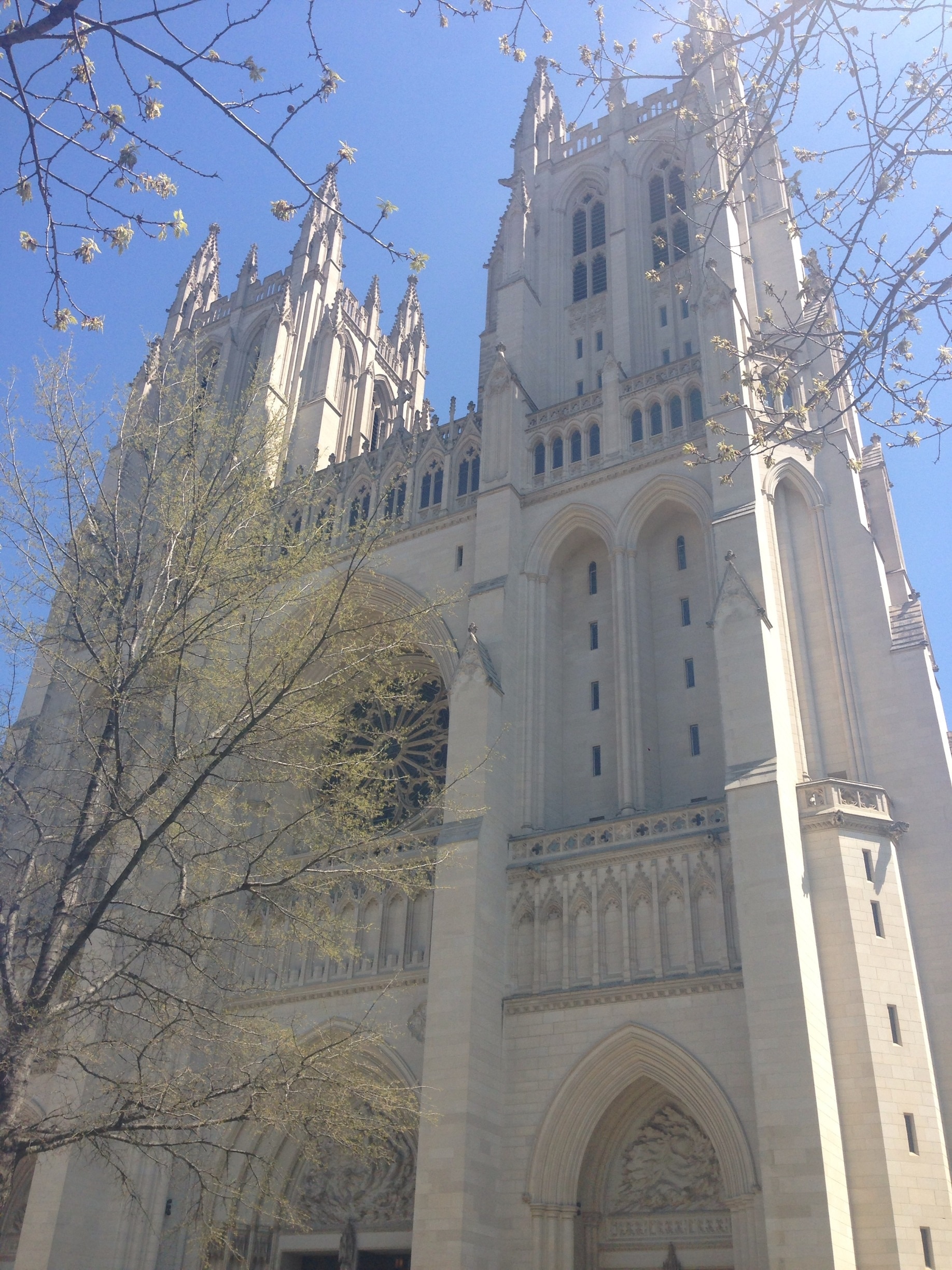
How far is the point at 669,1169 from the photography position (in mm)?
14797

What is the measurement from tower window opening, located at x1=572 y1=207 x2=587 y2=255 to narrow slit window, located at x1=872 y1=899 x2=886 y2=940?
60.8 ft

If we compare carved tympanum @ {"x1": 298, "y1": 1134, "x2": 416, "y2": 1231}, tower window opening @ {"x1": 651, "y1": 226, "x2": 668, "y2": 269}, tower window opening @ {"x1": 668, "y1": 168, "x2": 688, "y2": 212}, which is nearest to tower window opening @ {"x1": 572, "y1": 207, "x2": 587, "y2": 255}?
tower window opening @ {"x1": 651, "y1": 226, "x2": 668, "y2": 269}

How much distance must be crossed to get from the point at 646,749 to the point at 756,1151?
6.82 m

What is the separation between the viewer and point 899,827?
1545 centimetres

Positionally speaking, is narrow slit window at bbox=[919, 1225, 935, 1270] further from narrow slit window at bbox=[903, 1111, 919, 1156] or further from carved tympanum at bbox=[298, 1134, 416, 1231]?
carved tympanum at bbox=[298, 1134, 416, 1231]

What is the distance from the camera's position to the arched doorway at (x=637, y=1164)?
14062 millimetres

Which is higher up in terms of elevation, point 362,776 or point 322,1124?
point 362,776

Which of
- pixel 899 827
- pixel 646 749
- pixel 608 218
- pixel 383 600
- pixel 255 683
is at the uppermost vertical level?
pixel 608 218

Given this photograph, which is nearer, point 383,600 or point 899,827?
point 899,827

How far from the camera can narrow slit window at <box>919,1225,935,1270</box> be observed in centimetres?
1248

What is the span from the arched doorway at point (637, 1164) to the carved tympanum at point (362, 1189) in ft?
9.16

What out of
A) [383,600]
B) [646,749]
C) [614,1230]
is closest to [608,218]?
[383,600]

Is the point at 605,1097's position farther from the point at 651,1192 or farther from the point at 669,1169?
the point at 651,1192

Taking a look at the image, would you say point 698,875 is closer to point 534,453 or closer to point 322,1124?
point 322,1124
